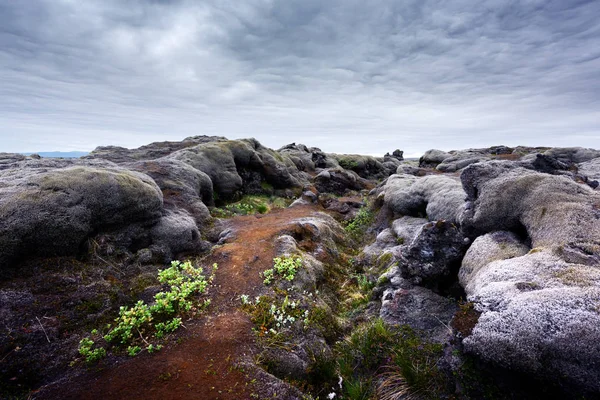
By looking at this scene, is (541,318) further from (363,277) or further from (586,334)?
(363,277)

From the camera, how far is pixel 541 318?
571cm

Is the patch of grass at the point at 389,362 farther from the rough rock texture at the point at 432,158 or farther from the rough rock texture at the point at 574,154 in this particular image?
the rough rock texture at the point at 432,158

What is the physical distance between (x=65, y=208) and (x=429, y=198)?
71.4 feet

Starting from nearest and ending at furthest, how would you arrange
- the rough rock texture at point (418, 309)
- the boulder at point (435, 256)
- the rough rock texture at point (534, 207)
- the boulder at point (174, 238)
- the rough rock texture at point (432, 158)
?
the rough rock texture at point (534, 207)
the rough rock texture at point (418, 309)
the boulder at point (435, 256)
the boulder at point (174, 238)
the rough rock texture at point (432, 158)

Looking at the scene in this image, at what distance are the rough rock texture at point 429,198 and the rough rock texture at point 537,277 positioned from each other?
17.2ft

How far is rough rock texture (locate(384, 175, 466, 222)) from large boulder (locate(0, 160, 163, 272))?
17.5m

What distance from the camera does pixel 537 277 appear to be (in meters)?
7.17

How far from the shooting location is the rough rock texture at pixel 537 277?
17.3 ft

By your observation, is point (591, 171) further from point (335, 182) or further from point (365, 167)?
point (365, 167)

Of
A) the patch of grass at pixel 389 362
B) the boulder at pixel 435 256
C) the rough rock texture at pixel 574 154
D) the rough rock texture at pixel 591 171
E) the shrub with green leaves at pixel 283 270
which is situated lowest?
the patch of grass at pixel 389 362

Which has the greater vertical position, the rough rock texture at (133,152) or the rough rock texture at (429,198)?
Answer: the rough rock texture at (133,152)

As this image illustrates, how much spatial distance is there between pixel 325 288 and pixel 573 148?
2901 inches

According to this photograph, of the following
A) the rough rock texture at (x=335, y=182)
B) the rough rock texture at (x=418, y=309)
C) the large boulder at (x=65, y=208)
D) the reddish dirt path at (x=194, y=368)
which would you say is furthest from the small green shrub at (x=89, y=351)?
the rough rock texture at (x=335, y=182)

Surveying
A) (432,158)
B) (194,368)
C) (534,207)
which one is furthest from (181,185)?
(432,158)
